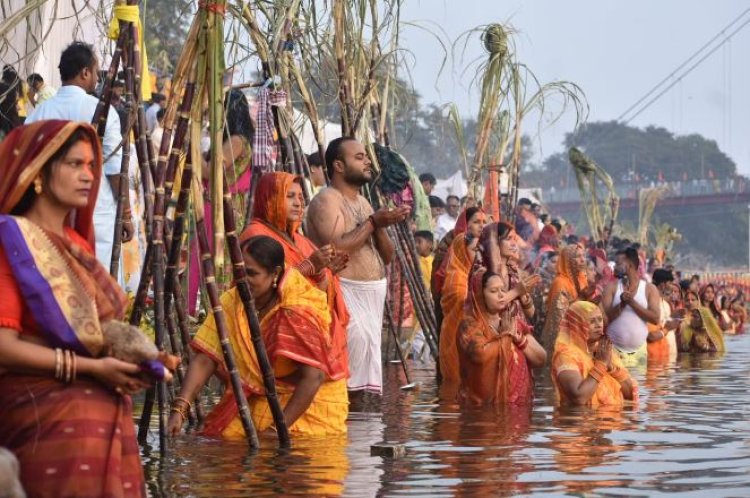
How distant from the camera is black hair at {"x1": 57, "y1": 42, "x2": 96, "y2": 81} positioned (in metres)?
8.72

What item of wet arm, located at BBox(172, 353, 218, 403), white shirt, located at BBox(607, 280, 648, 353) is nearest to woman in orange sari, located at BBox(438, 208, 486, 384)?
white shirt, located at BBox(607, 280, 648, 353)

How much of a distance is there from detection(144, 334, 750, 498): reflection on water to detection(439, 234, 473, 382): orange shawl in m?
1.54

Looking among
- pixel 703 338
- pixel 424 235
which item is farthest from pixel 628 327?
pixel 703 338

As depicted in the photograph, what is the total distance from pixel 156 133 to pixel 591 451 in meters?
7.37

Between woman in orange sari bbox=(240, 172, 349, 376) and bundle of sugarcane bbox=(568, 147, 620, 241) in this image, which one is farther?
bundle of sugarcane bbox=(568, 147, 620, 241)

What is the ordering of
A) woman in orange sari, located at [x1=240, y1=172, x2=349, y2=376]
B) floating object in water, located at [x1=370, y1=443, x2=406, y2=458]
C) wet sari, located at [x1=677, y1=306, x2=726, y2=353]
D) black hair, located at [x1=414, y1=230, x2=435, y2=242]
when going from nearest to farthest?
floating object in water, located at [x1=370, y1=443, x2=406, y2=458] < woman in orange sari, located at [x1=240, y1=172, x2=349, y2=376] < black hair, located at [x1=414, y1=230, x2=435, y2=242] < wet sari, located at [x1=677, y1=306, x2=726, y2=353]

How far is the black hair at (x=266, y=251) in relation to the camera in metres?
7.50

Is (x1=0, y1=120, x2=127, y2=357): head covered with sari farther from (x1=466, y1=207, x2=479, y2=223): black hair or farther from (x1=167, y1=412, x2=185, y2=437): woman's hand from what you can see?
(x1=466, y1=207, x2=479, y2=223): black hair

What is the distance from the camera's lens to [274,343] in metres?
7.46

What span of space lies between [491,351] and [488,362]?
0.08m

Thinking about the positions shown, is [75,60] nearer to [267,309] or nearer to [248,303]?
[267,309]

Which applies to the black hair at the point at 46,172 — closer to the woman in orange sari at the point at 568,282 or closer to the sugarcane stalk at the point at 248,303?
the sugarcane stalk at the point at 248,303

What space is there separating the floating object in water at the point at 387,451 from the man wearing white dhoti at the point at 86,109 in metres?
1.91

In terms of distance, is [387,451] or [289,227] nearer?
[387,451]
